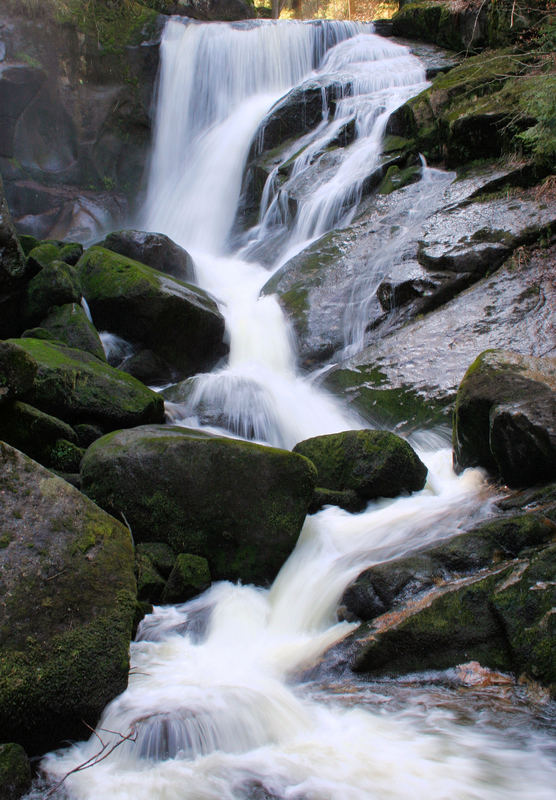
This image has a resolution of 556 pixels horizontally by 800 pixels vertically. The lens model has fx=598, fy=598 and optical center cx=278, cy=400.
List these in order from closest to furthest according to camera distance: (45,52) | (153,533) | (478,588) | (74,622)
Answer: (74,622)
(478,588)
(153,533)
(45,52)

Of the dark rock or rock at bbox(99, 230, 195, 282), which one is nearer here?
the dark rock

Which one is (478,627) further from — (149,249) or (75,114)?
(75,114)

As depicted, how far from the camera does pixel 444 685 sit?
11.1 ft

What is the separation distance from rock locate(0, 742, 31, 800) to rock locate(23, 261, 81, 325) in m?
6.93

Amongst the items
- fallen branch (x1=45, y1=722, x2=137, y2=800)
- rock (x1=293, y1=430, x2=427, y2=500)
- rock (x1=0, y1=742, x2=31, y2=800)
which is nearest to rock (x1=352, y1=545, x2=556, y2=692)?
fallen branch (x1=45, y1=722, x2=137, y2=800)

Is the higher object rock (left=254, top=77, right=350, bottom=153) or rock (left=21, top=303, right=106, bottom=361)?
rock (left=254, top=77, right=350, bottom=153)

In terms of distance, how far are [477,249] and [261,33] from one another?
15075mm

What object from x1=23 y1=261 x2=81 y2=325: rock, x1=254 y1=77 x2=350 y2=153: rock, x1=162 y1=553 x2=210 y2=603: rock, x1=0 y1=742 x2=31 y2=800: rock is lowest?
x1=162 y1=553 x2=210 y2=603: rock

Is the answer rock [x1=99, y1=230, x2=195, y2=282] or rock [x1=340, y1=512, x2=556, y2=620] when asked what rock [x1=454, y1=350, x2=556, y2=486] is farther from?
rock [x1=99, y1=230, x2=195, y2=282]

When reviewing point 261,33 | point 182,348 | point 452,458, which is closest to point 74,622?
point 452,458

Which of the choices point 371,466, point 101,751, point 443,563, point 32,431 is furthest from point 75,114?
point 101,751

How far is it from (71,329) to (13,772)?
658cm

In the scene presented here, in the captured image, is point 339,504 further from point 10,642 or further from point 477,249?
point 477,249

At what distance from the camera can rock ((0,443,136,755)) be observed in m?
3.05
